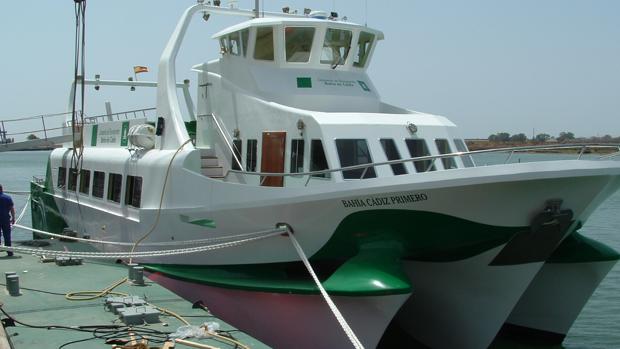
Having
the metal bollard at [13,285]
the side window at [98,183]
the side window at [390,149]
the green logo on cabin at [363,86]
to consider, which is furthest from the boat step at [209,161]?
the metal bollard at [13,285]

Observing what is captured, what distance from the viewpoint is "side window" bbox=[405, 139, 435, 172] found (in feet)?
29.8

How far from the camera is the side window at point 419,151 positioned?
9069mm

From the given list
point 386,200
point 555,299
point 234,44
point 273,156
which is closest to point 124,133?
point 234,44

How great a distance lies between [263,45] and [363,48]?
1.74m

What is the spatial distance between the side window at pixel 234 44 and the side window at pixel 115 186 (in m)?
2.98

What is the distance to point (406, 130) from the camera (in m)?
9.25

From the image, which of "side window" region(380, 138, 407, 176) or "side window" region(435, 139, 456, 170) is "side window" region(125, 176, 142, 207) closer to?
"side window" region(380, 138, 407, 176)

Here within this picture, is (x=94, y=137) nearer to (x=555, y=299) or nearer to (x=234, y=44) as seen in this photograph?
(x=234, y=44)

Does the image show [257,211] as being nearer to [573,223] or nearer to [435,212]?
[435,212]

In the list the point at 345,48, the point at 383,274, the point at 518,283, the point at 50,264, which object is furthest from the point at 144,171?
the point at 518,283

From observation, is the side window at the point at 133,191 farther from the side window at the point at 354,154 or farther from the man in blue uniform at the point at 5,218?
the side window at the point at 354,154

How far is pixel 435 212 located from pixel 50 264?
6.07 m

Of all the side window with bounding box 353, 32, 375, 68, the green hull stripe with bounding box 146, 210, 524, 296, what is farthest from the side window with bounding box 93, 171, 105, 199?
the side window with bounding box 353, 32, 375, 68

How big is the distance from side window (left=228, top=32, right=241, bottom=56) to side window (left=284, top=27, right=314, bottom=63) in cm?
85
